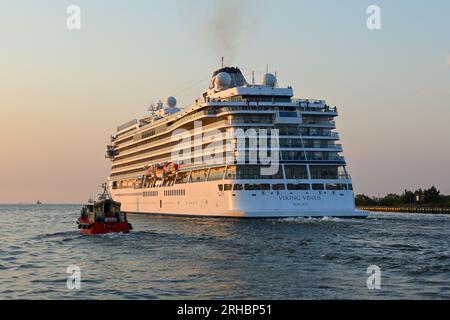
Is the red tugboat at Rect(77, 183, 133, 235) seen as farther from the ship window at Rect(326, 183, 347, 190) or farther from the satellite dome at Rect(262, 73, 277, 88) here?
the satellite dome at Rect(262, 73, 277, 88)

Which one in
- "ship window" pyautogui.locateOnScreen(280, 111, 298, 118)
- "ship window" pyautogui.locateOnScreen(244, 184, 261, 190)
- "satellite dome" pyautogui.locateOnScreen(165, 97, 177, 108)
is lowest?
"ship window" pyautogui.locateOnScreen(244, 184, 261, 190)

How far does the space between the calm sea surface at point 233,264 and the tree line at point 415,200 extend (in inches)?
4288

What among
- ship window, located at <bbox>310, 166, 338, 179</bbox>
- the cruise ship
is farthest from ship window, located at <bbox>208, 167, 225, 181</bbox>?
ship window, located at <bbox>310, 166, 338, 179</bbox>

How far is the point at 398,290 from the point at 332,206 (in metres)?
44.4

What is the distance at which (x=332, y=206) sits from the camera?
6875 cm

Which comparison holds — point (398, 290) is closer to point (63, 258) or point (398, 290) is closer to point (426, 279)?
point (426, 279)

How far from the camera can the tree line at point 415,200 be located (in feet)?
512

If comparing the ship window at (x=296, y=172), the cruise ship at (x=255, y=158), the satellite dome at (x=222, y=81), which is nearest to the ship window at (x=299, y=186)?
the cruise ship at (x=255, y=158)

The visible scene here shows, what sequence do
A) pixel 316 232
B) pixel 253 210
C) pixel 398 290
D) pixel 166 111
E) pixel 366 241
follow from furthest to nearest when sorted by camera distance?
1. pixel 166 111
2. pixel 253 210
3. pixel 316 232
4. pixel 366 241
5. pixel 398 290

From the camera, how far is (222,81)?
295ft

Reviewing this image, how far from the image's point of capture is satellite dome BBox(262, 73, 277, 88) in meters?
85.6

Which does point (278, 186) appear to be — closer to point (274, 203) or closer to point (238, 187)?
point (274, 203)

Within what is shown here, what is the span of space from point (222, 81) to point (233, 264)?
59520mm
